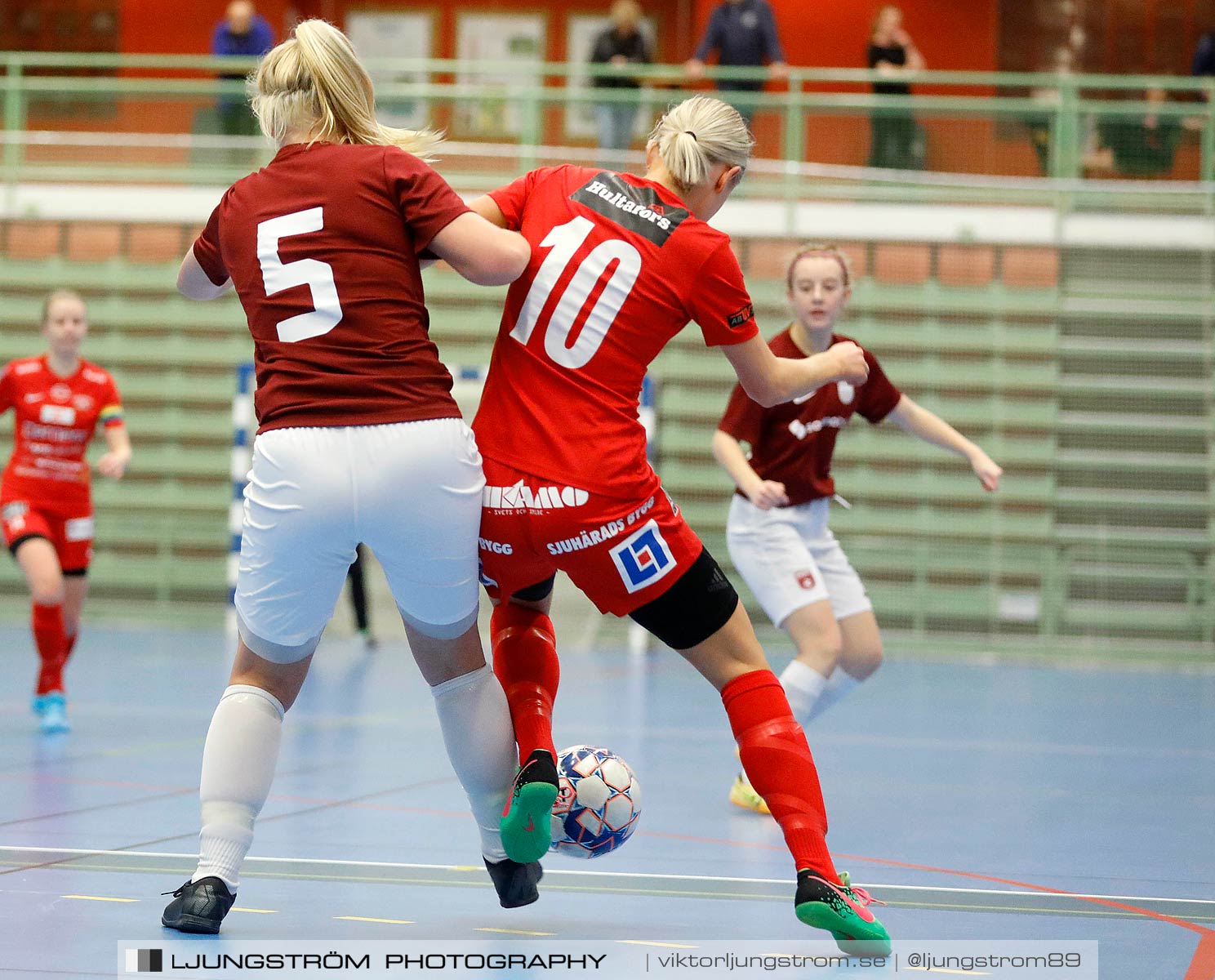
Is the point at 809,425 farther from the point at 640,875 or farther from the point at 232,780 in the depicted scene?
the point at 232,780

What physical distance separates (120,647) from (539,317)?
8094 millimetres

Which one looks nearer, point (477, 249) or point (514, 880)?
point (477, 249)

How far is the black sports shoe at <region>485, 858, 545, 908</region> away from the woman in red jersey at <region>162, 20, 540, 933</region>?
1.78ft

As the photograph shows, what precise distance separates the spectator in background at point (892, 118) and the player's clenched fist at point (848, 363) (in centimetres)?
854

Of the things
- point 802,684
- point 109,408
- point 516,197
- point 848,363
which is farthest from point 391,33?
point 848,363

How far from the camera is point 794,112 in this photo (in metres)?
11.6

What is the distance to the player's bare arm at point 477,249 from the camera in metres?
3.07

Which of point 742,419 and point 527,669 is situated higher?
point 742,419

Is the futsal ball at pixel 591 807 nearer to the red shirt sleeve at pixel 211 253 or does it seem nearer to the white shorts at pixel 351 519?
the white shorts at pixel 351 519

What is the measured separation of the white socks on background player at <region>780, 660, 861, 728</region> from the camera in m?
5.31

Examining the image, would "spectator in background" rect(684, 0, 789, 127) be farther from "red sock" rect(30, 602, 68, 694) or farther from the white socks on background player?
the white socks on background player

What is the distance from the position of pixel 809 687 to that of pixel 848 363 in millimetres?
2104

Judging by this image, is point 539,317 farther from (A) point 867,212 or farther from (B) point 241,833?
Result: (A) point 867,212

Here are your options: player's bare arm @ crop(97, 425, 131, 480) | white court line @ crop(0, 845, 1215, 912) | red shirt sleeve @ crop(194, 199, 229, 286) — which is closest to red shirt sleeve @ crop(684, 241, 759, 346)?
red shirt sleeve @ crop(194, 199, 229, 286)
